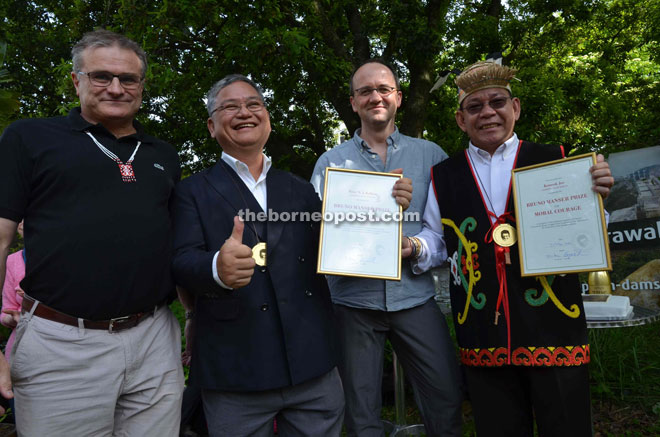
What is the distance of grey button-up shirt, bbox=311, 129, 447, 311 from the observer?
108 inches

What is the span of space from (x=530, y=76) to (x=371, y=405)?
7.36m

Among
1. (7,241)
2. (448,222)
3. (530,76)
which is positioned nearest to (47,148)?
(7,241)

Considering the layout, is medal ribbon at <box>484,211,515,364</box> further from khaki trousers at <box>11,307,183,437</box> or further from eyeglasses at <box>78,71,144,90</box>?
eyeglasses at <box>78,71,144,90</box>

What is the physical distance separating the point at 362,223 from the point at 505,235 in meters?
0.72

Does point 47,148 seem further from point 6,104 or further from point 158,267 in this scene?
point 6,104

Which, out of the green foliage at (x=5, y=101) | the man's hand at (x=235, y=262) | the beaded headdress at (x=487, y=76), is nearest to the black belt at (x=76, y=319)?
the man's hand at (x=235, y=262)

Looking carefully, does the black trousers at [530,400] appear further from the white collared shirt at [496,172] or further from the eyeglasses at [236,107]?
the eyeglasses at [236,107]

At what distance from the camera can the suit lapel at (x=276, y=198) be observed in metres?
2.24

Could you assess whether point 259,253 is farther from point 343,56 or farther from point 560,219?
point 343,56

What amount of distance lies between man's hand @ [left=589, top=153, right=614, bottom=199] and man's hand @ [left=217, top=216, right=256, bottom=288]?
1.57 metres

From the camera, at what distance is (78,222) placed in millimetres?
2027

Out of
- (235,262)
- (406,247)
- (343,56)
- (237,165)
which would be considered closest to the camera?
(235,262)

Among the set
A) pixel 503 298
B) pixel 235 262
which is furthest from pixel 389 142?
pixel 235 262

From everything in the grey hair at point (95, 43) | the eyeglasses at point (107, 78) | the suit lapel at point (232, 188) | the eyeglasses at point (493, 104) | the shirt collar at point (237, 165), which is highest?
the grey hair at point (95, 43)
